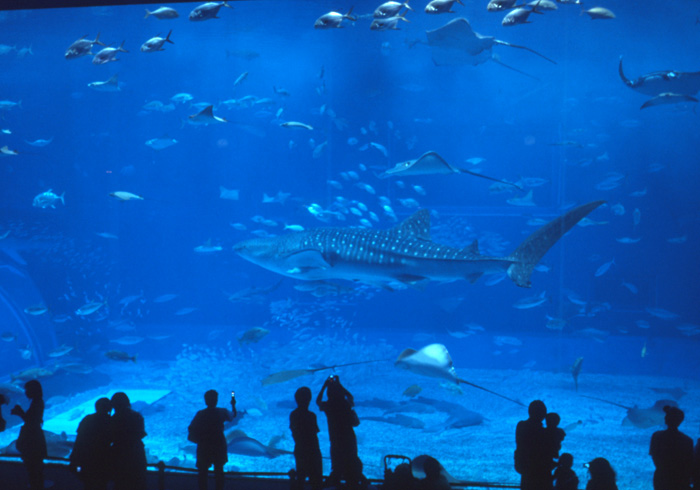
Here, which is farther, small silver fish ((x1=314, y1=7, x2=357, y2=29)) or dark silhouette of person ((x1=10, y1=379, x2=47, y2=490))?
small silver fish ((x1=314, y1=7, x2=357, y2=29))

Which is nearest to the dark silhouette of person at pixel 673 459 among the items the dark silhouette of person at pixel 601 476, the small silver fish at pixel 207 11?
the dark silhouette of person at pixel 601 476

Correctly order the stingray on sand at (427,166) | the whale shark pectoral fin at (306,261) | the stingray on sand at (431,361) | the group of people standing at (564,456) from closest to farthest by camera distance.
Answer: the group of people standing at (564,456)
the stingray on sand at (431,361)
the stingray on sand at (427,166)
the whale shark pectoral fin at (306,261)

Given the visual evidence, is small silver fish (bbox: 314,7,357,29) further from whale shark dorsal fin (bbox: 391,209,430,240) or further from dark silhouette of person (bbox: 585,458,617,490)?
dark silhouette of person (bbox: 585,458,617,490)

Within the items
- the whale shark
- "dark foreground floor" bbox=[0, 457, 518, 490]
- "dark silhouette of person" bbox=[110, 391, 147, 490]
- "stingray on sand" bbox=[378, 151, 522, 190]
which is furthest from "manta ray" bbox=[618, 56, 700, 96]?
"dark silhouette of person" bbox=[110, 391, 147, 490]

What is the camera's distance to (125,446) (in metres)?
2.75

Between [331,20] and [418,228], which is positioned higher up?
[331,20]

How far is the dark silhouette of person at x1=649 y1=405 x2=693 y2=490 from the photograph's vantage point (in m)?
2.56

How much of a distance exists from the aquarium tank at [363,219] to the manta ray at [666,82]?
0.06 m

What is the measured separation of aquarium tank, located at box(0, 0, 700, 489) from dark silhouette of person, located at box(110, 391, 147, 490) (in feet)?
6.75

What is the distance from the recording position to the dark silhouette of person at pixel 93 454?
270 centimetres

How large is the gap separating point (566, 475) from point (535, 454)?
8.0 inches

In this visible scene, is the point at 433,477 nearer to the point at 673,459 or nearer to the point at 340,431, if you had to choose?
the point at 340,431

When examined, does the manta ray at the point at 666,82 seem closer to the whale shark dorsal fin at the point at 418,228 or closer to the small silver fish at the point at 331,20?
the whale shark dorsal fin at the point at 418,228

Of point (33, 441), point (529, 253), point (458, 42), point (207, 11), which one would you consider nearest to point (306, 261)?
point (529, 253)
